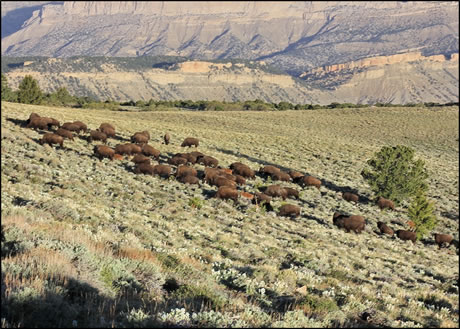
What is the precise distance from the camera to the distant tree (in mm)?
64194

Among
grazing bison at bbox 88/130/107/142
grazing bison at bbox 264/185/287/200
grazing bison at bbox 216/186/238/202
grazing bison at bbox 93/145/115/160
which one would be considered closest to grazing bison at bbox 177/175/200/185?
grazing bison at bbox 216/186/238/202

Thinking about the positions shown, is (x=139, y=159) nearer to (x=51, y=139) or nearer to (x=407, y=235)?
(x=51, y=139)

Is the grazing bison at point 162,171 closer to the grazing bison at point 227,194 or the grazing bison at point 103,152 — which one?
the grazing bison at point 103,152

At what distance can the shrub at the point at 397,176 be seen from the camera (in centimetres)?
2753

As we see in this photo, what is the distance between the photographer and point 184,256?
32.7ft

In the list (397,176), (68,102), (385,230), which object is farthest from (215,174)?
(68,102)

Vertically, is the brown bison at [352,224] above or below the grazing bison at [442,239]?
above

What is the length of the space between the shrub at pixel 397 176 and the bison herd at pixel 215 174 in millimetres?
1083

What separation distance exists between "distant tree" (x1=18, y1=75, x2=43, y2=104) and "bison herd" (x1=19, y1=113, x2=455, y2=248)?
132ft

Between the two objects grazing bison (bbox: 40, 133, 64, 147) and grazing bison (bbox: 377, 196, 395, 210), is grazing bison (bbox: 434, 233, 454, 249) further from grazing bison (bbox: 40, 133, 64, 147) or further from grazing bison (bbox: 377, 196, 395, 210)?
grazing bison (bbox: 40, 133, 64, 147)

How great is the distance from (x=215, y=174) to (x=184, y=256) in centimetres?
1428

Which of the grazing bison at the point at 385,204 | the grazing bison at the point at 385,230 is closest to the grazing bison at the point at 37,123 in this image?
the grazing bison at the point at 385,230

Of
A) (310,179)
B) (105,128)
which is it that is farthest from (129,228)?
(105,128)

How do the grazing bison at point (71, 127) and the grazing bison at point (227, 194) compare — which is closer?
the grazing bison at point (227, 194)
